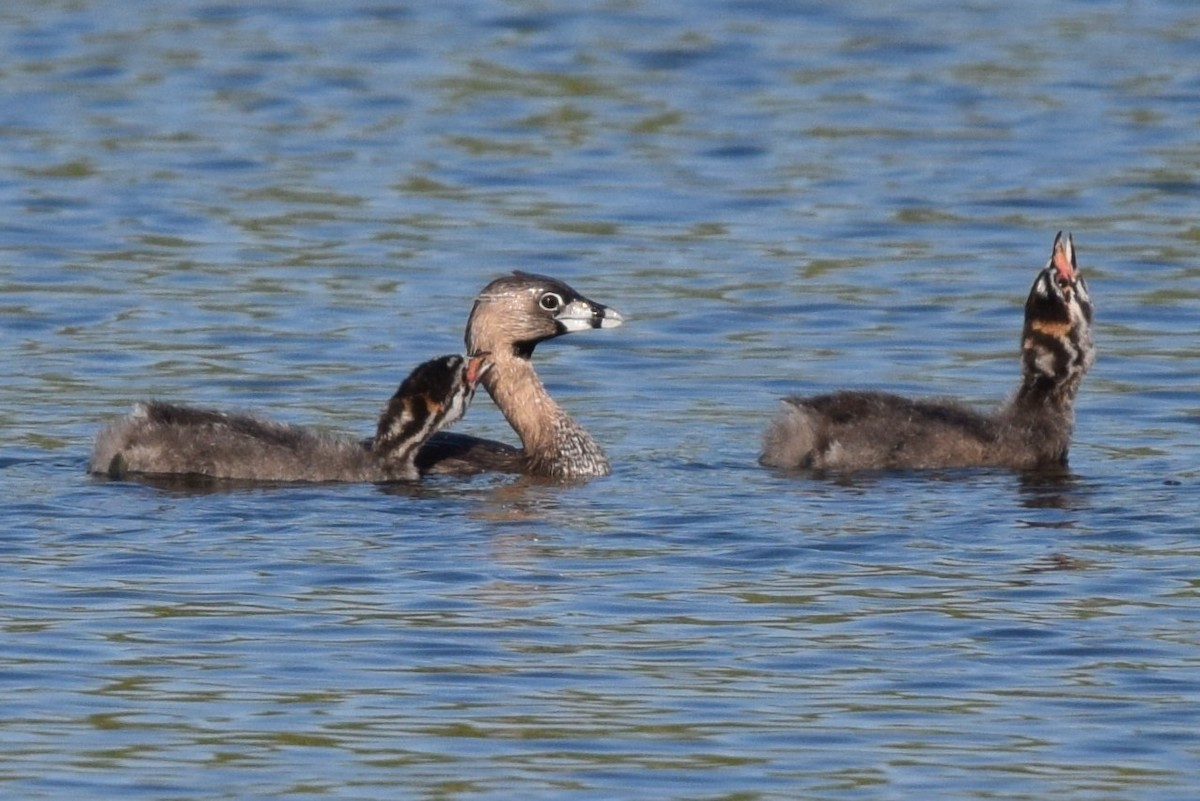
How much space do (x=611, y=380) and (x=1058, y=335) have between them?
3250mm

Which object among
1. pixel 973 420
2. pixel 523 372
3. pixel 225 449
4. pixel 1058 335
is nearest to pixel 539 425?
pixel 523 372

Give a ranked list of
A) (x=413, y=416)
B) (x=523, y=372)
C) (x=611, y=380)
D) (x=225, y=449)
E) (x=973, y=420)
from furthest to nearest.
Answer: (x=611, y=380) → (x=523, y=372) → (x=973, y=420) → (x=413, y=416) → (x=225, y=449)

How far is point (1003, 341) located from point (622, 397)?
287cm

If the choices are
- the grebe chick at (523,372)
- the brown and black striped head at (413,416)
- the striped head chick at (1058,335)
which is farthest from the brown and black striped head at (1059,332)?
the brown and black striped head at (413,416)

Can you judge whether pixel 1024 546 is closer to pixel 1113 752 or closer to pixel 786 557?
pixel 786 557

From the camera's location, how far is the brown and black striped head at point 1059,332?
14.9 metres

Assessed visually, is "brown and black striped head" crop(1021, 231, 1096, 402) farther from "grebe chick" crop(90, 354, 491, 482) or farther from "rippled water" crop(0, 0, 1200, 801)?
"grebe chick" crop(90, 354, 491, 482)

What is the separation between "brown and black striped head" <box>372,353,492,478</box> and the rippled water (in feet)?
1.18

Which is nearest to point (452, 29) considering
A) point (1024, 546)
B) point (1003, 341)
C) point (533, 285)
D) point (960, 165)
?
point (960, 165)

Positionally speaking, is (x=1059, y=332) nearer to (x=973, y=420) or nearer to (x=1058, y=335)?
(x=1058, y=335)

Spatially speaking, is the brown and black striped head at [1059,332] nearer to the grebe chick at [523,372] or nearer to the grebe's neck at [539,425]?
the grebe chick at [523,372]

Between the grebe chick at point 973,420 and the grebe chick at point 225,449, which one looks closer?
the grebe chick at point 225,449

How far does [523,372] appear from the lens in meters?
15.2

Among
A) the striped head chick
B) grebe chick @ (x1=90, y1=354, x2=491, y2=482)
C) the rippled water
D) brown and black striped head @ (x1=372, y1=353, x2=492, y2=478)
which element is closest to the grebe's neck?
the rippled water
